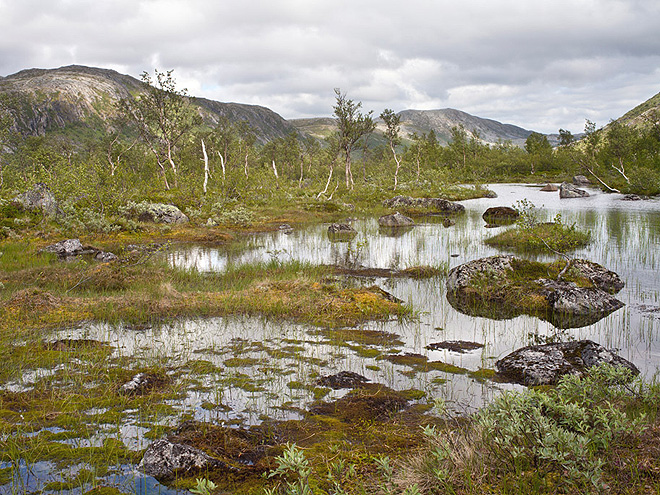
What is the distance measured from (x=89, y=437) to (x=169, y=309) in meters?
7.05

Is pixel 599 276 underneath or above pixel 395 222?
underneath

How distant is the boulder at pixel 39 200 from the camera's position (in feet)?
93.5

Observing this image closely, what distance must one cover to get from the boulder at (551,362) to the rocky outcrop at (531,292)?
3032mm

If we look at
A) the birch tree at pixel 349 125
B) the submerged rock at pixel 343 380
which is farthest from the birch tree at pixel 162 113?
the submerged rock at pixel 343 380

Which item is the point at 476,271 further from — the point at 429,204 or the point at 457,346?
the point at 429,204

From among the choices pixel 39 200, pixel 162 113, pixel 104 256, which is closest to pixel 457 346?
pixel 104 256

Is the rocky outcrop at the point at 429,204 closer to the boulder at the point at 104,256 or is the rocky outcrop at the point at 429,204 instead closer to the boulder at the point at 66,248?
the boulder at the point at 104,256

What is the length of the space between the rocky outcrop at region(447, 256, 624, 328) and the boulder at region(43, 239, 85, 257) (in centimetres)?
1816

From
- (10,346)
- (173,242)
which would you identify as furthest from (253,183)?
(10,346)

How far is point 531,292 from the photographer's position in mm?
14117

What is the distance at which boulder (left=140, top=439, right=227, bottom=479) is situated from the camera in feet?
17.3

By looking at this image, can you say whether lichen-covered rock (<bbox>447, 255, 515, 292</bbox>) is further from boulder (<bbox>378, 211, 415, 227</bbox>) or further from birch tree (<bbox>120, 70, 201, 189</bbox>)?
birch tree (<bbox>120, 70, 201, 189</bbox>)

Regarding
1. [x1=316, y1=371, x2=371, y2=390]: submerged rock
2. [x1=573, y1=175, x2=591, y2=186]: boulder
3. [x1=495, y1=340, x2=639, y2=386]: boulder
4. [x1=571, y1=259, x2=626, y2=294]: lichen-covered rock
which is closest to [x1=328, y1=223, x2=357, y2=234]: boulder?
[x1=571, y1=259, x2=626, y2=294]: lichen-covered rock

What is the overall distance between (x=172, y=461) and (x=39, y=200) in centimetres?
3041
